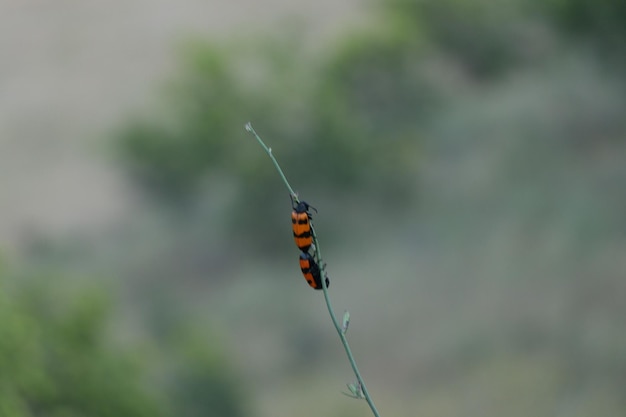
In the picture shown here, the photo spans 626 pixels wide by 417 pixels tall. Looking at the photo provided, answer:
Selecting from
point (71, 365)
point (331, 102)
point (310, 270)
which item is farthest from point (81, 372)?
point (331, 102)

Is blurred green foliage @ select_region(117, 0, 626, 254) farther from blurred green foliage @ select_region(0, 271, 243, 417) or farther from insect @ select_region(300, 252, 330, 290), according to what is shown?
insect @ select_region(300, 252, 330, 290)

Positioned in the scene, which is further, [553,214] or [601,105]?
[601,105]

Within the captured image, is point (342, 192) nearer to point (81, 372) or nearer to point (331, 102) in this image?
point (331, 102)

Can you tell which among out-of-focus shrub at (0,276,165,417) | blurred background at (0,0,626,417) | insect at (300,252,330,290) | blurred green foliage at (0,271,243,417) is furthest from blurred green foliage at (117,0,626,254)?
insect at (300,252,330,290)

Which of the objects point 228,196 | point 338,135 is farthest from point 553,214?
point 228,196

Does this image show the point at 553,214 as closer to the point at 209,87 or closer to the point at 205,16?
the point at 209,87

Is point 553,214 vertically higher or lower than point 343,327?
higher
